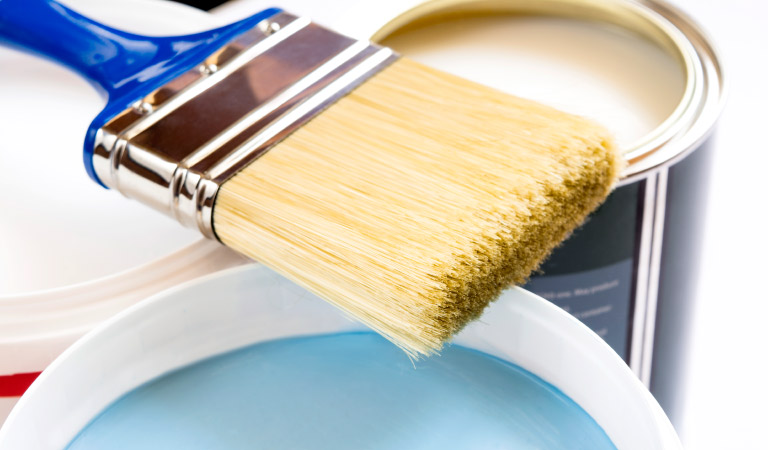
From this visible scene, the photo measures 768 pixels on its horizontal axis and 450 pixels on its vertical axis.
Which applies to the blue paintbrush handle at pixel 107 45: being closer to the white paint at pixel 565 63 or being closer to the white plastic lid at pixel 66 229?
the white plastic lid at pixel 66 229

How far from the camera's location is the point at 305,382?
57cm

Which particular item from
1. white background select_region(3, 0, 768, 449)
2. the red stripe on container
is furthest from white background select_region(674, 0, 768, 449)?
the red stripe on container

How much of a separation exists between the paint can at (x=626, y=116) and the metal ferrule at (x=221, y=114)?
3.9 inches

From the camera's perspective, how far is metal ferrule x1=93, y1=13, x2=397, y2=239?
23.7 inches

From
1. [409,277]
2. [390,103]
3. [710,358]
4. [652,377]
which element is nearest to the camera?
[409,277]

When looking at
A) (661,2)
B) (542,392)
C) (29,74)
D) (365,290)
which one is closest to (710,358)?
(661,2)

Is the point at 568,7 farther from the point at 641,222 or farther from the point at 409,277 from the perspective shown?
the point at 409,277

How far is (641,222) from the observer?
2.19 feet

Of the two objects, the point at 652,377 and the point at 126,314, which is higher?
the point at 126,314

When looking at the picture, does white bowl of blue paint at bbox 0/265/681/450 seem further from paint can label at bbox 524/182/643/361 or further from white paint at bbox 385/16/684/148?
white paint at bbox 385/16/684/148

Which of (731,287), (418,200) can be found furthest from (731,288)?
(418,200)

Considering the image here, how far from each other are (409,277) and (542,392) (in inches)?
5.1

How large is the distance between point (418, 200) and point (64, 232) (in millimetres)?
308

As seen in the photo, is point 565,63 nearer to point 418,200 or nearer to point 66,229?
point 418,200
